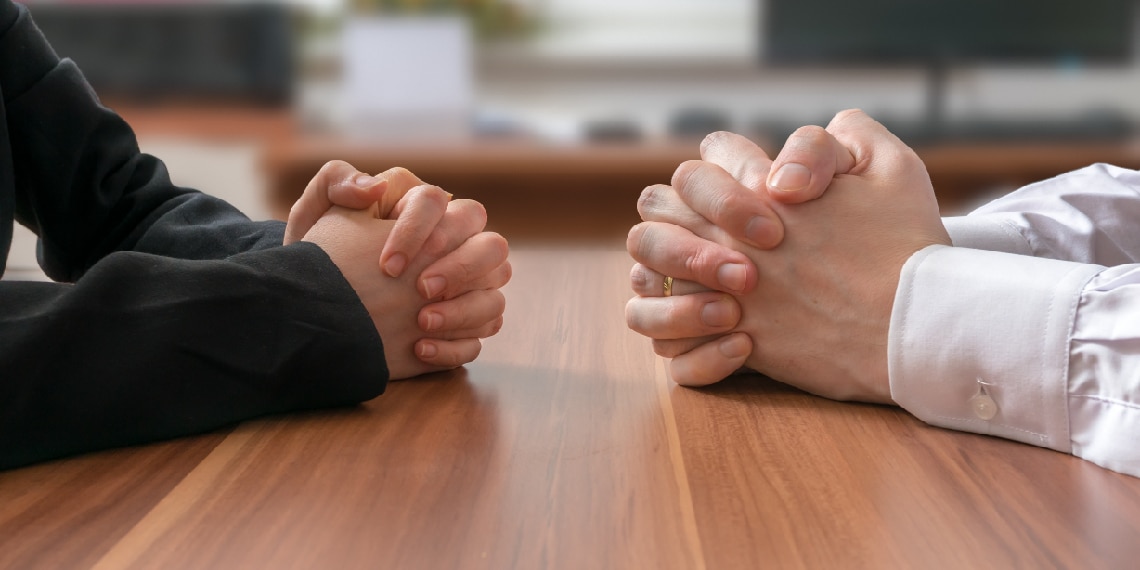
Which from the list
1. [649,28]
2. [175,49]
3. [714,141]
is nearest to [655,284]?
[714,141]

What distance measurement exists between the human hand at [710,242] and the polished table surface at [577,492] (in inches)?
1.3

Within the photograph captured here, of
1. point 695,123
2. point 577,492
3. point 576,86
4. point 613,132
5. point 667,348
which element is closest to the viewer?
point 577,492

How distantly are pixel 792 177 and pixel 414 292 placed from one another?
0.79 ft

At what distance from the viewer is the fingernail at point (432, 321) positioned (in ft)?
2.17

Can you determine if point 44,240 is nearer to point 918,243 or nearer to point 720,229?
point 720,229

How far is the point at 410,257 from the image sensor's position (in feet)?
2.19

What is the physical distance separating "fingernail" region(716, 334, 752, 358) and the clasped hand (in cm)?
16

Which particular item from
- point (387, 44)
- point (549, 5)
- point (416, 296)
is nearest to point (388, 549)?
point (416, 296)

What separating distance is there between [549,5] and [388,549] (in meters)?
2.79

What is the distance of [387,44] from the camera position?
2.64 metres

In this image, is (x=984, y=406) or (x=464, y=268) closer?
(x=984, y=406)

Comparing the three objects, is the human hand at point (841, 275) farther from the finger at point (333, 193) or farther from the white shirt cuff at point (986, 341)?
the finger at point (333, 193)

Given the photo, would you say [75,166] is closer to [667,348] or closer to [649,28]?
[667,348]

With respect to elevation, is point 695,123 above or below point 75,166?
below
